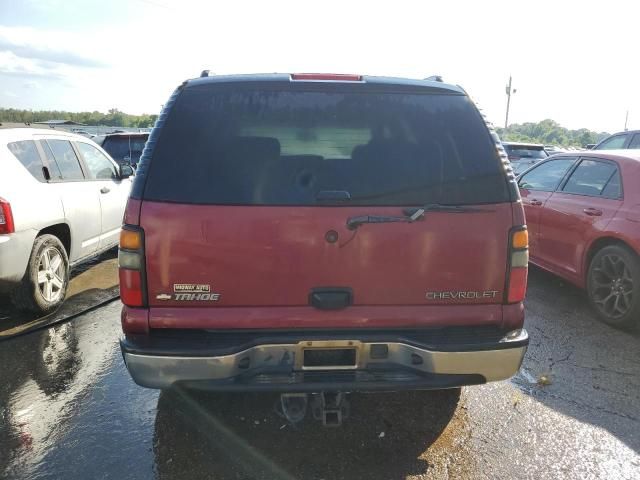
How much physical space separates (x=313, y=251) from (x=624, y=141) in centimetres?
1080

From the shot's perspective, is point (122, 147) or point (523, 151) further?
point (523, 151)

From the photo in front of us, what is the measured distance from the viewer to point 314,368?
2.38m

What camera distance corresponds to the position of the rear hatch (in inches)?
90.8

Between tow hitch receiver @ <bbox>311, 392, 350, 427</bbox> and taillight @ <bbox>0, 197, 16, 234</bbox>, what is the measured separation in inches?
120

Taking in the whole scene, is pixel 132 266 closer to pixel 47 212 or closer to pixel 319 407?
pixel 319 407

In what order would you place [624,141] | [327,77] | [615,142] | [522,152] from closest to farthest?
[327,77] < [624,141] < [615,142] < [522,152]

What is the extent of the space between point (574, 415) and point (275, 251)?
7.48ft

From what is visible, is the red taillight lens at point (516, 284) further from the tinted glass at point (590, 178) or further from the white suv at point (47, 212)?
the white suv at point (47, 212)

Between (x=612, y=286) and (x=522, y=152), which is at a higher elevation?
(x=522, y=152)

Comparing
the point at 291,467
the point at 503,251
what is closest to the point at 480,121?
the point at 503,251

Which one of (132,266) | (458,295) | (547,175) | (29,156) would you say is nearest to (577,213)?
(547,175)

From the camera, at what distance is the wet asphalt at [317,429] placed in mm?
2545

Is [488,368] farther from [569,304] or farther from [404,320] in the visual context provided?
[569,304]

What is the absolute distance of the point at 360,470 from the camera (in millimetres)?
2523
